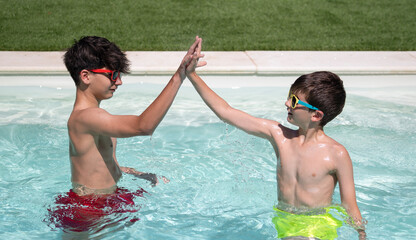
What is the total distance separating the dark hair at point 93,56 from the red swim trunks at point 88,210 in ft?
2.39

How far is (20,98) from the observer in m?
6.12

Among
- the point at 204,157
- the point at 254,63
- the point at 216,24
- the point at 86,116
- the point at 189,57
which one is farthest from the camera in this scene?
the point at 216,24

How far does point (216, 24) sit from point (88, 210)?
18.2 ft

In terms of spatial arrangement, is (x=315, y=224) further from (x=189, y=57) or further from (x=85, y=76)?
(x=85, y=76)

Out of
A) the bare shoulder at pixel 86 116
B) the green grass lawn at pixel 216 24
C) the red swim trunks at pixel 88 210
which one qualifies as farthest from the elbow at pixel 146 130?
the green grass lawn at pixel 216 24

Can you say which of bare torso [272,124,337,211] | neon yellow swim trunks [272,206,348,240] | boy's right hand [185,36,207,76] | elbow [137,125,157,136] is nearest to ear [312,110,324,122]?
bare torso [272,124,337,211]

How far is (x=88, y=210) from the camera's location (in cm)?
320

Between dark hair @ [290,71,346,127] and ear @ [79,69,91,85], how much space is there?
1158 mm

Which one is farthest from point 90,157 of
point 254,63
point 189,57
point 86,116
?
point 254,63

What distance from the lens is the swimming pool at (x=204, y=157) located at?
3.98 meters

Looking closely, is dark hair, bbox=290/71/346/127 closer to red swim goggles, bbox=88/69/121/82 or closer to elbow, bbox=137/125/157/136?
elbow, bbox=137/125/157/136

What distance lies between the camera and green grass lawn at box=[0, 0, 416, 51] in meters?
7.40

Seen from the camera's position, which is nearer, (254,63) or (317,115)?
(317,115)

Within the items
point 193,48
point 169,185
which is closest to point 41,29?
point 169,185
